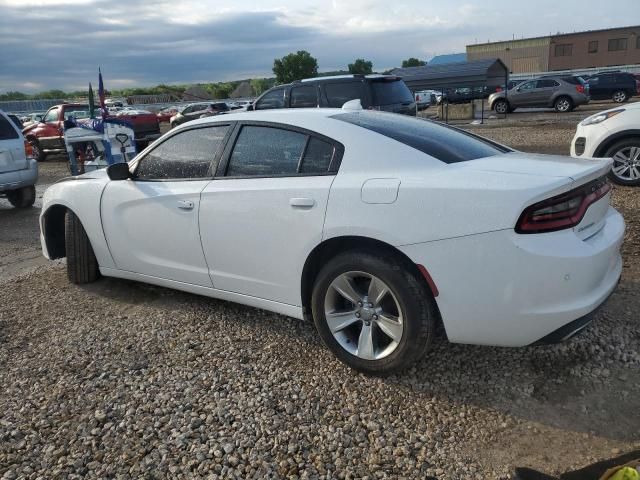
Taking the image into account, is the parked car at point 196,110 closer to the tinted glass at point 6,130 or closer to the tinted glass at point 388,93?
the tinted glass at point 388,93

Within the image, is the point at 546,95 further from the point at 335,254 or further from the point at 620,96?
the point at 335,254

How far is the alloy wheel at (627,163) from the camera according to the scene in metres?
7.02

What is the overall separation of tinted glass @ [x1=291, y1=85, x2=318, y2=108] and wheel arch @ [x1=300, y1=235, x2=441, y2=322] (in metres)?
9.14

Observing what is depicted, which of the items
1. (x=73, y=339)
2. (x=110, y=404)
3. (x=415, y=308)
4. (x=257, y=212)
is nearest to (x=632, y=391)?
(x=415, y=308)

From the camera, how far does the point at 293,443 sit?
2.53 meters

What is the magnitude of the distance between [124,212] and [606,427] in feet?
11.5

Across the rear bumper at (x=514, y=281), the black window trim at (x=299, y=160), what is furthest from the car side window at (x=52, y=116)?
the rear bumper at (x=514, y=281)

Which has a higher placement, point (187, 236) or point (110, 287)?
point (187, 236)

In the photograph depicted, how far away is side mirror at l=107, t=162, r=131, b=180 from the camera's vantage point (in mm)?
4084

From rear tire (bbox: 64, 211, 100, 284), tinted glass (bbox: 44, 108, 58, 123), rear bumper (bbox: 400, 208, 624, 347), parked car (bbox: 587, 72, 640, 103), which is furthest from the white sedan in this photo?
parked car (bbox: 587, 72, 640, 103)

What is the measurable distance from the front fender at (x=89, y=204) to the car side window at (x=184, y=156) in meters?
0.47

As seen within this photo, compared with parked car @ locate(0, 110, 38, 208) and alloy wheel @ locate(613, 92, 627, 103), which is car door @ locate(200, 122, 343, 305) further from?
alloy wheel @ locate(613, 92, 627, 103)

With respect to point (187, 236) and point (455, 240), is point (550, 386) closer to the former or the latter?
point (455, 240)

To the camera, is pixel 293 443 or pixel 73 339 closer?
pixel 293 443
